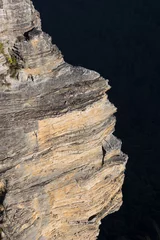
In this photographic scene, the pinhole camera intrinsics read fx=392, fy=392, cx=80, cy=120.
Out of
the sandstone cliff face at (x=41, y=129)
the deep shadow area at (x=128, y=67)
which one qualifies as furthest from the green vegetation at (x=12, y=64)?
the deep shadow area at (x=128, y=67)

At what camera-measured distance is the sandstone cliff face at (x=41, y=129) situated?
8.39m

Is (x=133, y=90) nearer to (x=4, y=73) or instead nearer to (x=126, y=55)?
(x=126, y=55)

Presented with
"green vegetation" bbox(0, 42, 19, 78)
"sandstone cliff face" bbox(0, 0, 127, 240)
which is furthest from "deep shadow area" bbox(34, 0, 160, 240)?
"green vegetation" bbox(0, 42, 19, 78)

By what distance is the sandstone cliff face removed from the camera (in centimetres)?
839

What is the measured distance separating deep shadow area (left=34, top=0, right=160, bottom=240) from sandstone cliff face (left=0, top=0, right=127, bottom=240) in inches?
359

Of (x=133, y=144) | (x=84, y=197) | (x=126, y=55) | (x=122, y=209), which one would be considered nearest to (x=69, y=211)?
(x=84, y=197)

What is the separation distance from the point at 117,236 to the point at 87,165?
32.6ft

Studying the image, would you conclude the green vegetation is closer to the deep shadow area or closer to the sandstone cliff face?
the sandstone cliff face

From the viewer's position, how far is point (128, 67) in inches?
1298

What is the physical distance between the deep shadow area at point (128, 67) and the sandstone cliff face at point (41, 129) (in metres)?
9.11

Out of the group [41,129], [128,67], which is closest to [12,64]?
[41,129]

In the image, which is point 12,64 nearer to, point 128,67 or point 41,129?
point 41,129

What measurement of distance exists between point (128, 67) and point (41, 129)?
2530cm

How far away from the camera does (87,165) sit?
9820mm
